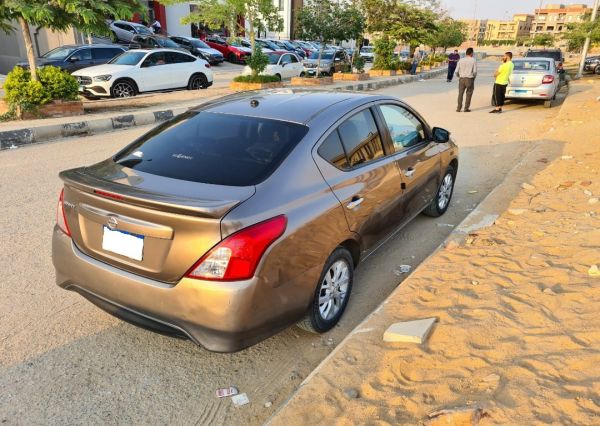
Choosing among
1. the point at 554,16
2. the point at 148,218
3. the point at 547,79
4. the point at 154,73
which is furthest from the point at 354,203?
the point at 554,16

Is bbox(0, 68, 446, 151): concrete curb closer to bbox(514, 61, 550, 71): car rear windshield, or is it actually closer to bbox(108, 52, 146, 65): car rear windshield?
bbox(108, 52, 146, 65): car rear windshield

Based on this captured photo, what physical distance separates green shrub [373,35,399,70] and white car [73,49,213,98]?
14.3m

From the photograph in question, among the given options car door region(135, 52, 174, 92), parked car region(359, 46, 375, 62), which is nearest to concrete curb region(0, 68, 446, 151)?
car door region(135, 52, 174, 92)

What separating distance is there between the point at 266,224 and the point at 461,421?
4.32ft

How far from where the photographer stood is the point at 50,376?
269cm

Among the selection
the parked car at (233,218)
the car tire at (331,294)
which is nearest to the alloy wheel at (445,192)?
the parked car at (233,218)

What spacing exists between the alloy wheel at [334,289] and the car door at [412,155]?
3.84 ft

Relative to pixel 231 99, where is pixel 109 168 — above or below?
below

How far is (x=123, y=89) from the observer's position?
46.5 feet

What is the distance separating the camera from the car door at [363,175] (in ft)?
10.1

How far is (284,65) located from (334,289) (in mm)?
20779

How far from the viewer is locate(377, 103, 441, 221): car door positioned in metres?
3.99

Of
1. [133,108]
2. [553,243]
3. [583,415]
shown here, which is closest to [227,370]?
[583,415]

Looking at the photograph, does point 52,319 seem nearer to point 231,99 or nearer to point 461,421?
point 231,99
